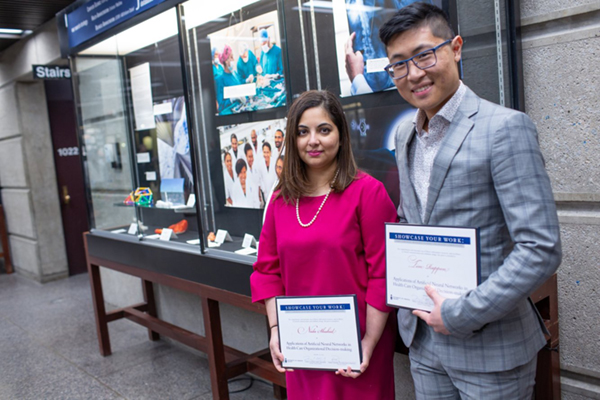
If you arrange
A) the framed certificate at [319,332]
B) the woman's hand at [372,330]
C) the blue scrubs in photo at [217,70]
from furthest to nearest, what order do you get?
the blue scrubs in photo at [217,70], the woman's hand at [372,330], the framed certificate at [319,332]

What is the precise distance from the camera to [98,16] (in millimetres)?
3873

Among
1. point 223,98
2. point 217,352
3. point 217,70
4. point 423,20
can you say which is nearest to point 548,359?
point 423,20

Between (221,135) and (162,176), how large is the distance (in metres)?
0.84

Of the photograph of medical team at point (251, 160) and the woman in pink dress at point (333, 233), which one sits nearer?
the woman in pink dress at point (333, 233)

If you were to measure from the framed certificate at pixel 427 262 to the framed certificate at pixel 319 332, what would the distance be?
200mm

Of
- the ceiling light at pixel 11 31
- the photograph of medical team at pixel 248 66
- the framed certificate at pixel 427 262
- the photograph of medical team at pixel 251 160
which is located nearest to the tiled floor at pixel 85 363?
the photograph of medical team at pixel 251 160

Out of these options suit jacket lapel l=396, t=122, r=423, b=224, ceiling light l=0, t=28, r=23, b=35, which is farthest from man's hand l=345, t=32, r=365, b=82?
ceiling light l=0, t=28, r=23, b=35

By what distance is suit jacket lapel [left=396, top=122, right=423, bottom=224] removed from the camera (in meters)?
1.44

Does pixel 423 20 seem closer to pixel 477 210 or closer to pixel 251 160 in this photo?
pixel 477 210

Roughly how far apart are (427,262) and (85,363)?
3817 millimetres

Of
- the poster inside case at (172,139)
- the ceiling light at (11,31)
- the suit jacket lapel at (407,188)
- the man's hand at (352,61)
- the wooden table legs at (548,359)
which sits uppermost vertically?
the ceiling light at (11,31)

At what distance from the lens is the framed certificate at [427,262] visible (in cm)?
123

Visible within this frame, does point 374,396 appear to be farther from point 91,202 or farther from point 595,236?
point 91,202

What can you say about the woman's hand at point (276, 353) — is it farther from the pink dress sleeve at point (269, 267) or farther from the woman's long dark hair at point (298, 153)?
the woman's long dark hair at point (298, 153)
